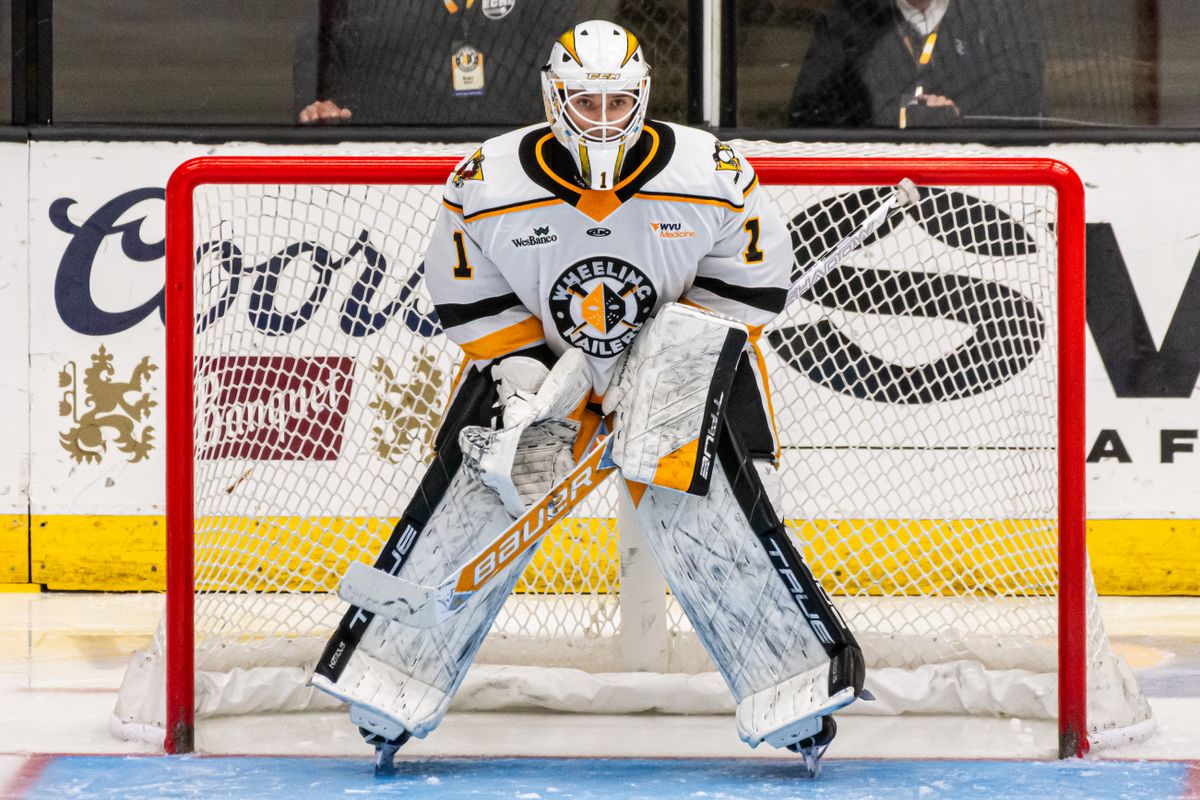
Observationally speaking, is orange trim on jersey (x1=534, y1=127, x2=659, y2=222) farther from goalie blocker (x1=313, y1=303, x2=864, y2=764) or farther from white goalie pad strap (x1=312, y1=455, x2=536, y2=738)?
white goalie pad strap (x1=312, y1=455, x2=536, y2=738)

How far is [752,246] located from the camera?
257 cm

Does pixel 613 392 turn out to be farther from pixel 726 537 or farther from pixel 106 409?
pixel 106 409

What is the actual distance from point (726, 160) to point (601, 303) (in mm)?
322

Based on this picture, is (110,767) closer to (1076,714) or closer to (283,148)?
(1076,714)

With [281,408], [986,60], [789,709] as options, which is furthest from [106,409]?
[986,60]

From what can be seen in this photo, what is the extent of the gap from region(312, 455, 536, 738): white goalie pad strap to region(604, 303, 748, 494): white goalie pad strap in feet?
0.92

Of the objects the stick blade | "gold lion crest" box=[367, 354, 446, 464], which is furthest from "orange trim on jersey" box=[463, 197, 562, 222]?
"gold lion crest" box=[367, 354, 446, 464]

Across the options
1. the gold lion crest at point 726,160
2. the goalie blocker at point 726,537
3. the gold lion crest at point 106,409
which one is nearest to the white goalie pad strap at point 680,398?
the goalie blocker at point 726,537

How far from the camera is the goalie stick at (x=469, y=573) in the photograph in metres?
2.42

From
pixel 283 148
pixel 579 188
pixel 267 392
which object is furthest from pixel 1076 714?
pixel 283 148

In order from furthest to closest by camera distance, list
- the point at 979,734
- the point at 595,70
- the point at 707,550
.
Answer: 1. the point at 979,734
2. the point at 707,550
3. the point at 595,70

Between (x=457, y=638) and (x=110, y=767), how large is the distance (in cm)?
66

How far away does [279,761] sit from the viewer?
8.74 ft

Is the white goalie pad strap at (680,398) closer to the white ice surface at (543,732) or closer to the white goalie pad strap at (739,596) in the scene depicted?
the white goalie pad strap at (739,596)
